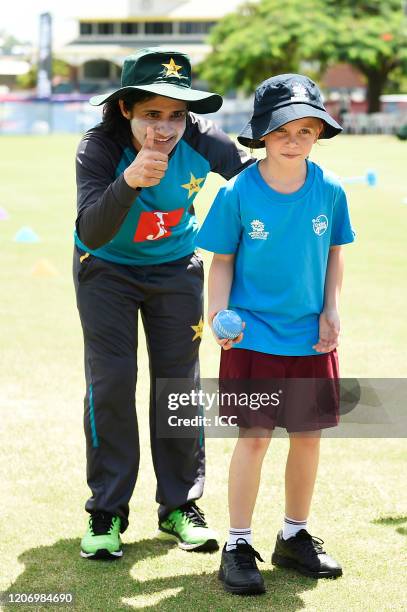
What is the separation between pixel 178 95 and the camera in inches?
142

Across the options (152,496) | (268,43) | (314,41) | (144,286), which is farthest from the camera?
(268,43)

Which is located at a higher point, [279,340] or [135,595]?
[279,340]

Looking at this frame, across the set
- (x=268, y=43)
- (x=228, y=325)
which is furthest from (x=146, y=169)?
(x=268, y=43)

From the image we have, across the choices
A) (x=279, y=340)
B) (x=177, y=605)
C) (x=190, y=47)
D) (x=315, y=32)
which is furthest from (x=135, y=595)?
(x=190, y=47)

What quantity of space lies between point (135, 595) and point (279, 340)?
1.02m

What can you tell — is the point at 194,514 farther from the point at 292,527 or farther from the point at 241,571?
the point at 241,571

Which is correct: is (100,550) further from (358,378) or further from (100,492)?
(358,378)

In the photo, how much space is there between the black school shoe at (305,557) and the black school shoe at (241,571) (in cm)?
16

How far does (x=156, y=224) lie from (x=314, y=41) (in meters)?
52.4

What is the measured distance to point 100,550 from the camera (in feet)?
12.8

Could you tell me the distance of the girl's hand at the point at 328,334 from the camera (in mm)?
3639

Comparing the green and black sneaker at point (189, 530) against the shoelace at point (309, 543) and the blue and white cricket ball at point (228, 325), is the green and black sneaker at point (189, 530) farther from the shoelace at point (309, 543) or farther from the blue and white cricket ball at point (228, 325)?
the blue and white cricket ball at point (228, 325)

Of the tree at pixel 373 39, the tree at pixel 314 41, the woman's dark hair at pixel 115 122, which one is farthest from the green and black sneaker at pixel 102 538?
the tree at pixel 373 39

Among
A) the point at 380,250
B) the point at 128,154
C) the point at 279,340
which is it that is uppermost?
the point at 128,154
